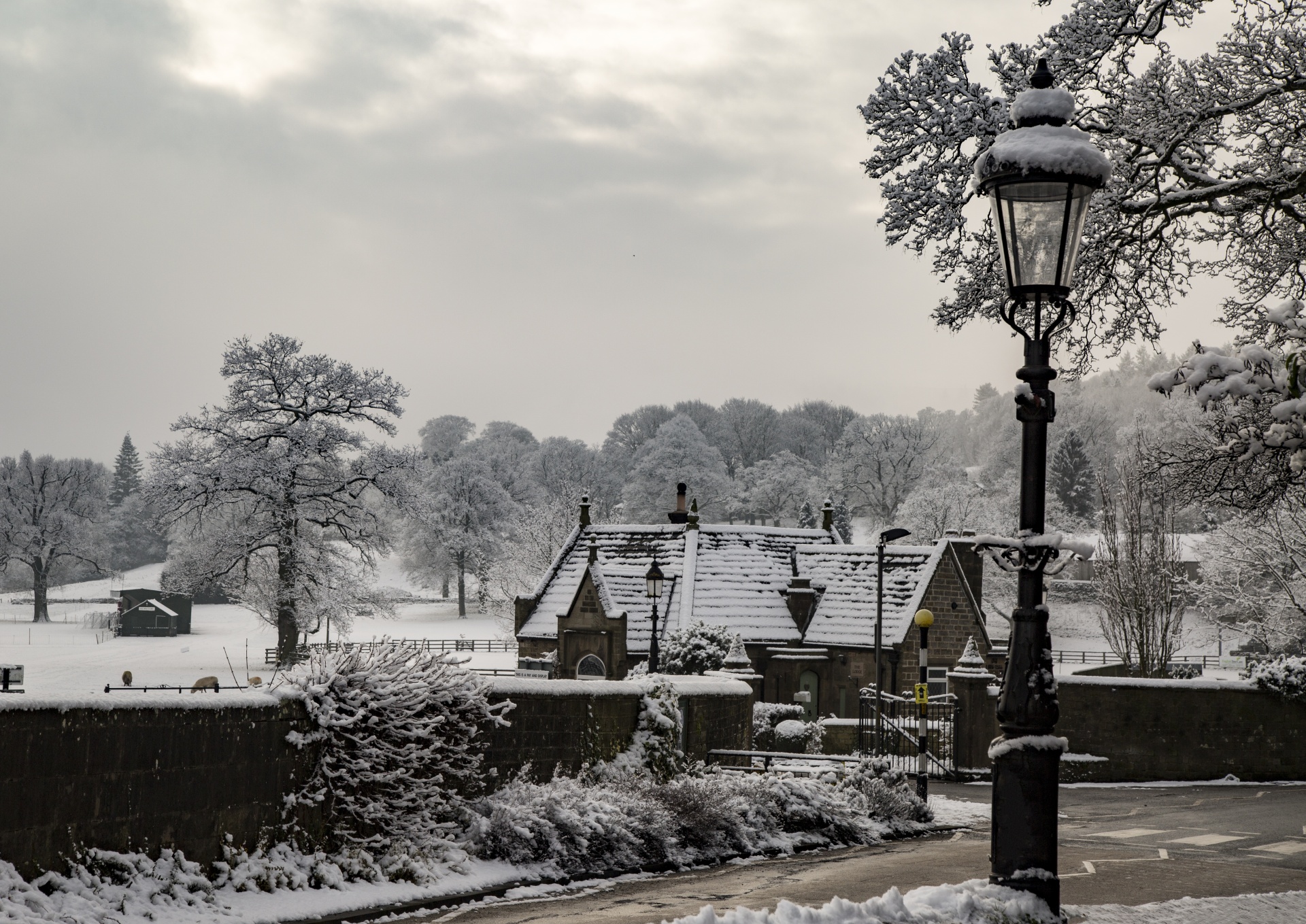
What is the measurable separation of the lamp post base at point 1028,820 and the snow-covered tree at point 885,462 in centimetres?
8056

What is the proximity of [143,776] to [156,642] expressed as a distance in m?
65.6

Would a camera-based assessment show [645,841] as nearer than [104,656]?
Yes

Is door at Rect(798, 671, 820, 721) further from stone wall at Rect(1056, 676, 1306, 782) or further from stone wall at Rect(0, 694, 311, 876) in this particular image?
stone wall at Rect(0, 694, 311, 876)

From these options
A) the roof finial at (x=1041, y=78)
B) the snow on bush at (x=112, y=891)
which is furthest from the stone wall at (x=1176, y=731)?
the roof finial at (x=1041, y=78)

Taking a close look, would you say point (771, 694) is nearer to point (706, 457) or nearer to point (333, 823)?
point (333, 823)

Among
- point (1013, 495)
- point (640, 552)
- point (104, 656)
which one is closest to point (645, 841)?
point (640, 552)

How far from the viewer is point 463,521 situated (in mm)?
87562

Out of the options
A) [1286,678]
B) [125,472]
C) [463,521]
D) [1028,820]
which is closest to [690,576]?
[1286,678]

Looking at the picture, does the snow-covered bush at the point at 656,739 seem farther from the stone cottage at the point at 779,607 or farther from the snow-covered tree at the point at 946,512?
the snow-covered tree at the point at 946,512

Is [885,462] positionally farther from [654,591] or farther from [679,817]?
[679,817]

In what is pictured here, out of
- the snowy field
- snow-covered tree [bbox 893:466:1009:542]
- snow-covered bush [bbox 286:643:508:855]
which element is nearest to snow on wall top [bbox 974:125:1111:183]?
snow-covered bush [bbox 286:643:508:855]

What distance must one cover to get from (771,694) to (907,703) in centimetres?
638

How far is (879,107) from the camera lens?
568 inches

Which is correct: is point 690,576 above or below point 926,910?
above
